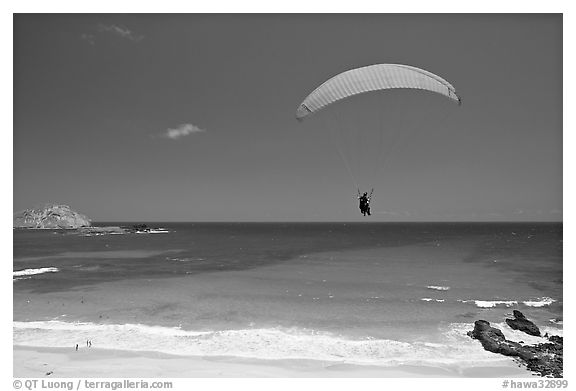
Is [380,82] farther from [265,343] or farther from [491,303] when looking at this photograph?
[491,303]

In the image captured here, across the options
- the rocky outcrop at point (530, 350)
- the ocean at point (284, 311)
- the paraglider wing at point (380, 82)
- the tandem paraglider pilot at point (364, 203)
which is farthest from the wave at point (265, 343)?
the paraglider wing at point (380, 82)

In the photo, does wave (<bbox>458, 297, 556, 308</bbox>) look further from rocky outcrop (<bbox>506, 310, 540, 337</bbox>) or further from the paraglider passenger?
the paraglider passenger

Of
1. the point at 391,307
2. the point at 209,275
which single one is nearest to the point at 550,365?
the point at 391,307

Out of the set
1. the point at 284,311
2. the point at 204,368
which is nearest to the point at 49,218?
the point at 284,311

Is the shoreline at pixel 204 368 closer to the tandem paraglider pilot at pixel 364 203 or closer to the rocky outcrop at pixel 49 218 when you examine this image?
the tandem paraglider pilot at pixel 364 203

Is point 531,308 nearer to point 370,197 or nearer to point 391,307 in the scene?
point 391,307

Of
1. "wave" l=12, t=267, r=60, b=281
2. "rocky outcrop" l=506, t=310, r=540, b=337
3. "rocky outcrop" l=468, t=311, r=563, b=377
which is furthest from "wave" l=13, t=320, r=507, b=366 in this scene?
"wave" l=12, t=267, r=60, b=281
